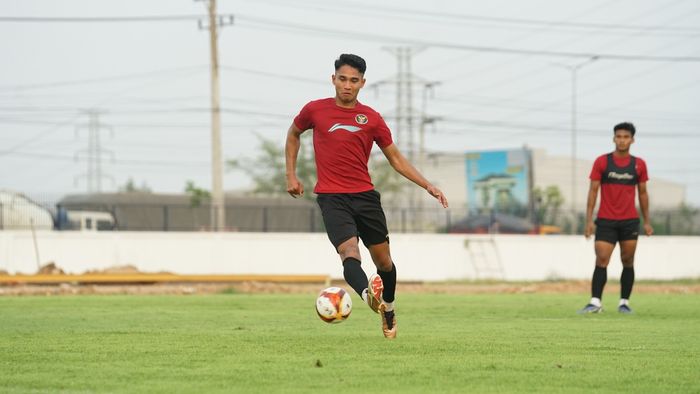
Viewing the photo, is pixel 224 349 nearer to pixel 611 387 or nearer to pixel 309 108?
pixel 309 108

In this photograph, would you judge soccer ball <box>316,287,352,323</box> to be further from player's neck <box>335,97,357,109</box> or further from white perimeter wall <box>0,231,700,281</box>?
white perimeter wall <box>0,231,700,281</box>

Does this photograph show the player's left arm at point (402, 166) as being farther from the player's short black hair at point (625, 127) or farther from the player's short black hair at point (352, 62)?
the player's short black hair at point (625, 127)

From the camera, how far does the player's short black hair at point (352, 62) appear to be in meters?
9.89

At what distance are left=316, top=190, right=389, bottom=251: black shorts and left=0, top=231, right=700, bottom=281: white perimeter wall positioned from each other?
24.0 meters

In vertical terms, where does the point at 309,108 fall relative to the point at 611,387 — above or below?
above

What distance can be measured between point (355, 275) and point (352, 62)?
181 cm

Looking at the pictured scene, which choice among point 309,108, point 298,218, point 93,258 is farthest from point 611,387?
point 298,218

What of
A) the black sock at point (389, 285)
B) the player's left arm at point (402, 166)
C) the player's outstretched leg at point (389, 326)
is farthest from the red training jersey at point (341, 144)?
the player's outstretched leg at point (389, 326)

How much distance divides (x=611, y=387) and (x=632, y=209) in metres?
8.85

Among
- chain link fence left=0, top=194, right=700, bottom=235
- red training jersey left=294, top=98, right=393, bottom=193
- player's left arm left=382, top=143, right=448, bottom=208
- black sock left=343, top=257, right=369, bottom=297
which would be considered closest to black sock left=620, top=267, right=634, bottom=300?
player's left arm left=382, top=143, right=448, bottom=208

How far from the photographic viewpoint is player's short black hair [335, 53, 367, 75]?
989cm

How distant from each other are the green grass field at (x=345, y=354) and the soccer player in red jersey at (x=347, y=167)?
864 mm

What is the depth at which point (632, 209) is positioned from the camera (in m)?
15.4

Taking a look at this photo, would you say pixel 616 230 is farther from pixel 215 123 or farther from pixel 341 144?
pixel 215 123
